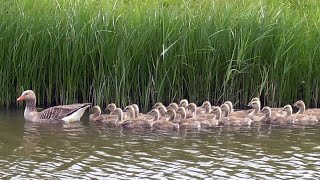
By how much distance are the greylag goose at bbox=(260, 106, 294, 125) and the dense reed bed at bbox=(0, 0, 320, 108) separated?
0.97 meters

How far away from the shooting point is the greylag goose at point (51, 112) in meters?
16.3

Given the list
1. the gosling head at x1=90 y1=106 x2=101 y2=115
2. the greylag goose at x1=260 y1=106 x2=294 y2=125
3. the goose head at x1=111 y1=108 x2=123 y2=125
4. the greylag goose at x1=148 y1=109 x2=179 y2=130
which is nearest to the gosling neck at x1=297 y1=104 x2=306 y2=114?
the greylag goose at x1=260 y1=106 x2=294 y2=125

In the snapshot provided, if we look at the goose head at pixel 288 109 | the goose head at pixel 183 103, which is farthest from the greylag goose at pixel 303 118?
the goose head at pixel 183 103

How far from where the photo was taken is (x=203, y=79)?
17.6 meters

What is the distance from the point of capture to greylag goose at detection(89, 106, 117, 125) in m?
16.2

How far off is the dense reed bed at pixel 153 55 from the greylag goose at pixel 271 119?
3.20ft

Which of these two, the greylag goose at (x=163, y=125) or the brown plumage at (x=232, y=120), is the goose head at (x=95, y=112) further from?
the brown plumage at (x=232, y=120)

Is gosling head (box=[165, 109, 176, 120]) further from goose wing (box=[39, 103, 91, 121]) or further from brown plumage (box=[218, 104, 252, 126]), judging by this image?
goose wing (box=[39, 103, 91, 121])

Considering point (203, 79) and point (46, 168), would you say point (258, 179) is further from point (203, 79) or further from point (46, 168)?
point (203, 79)

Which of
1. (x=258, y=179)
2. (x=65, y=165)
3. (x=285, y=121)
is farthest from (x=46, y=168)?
(x=285, y=121)

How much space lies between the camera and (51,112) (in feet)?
53.8

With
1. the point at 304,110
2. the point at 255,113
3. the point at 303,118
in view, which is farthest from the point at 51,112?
the point at 304,110

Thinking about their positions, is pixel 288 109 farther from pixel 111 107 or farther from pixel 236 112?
pixel 111 107

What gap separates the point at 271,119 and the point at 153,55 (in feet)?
9.26
